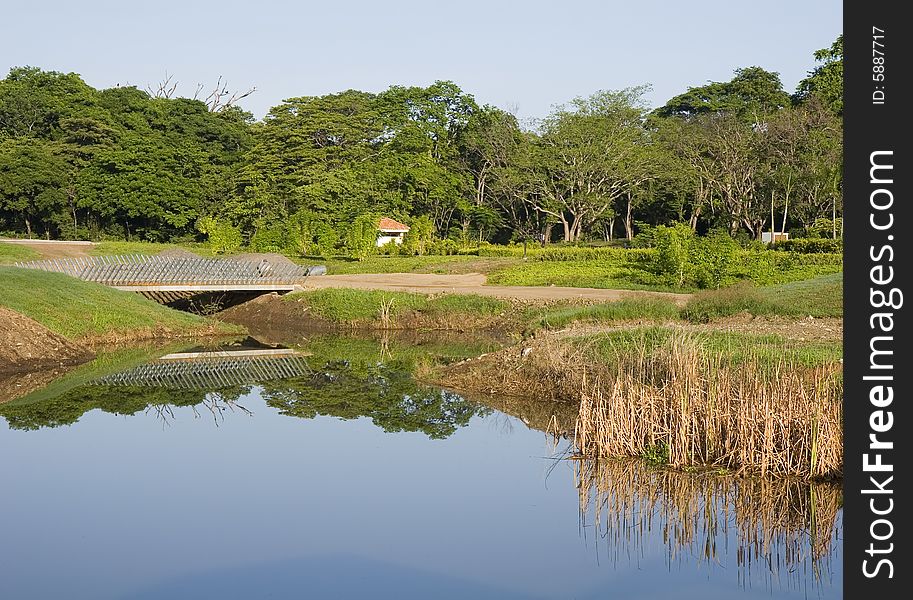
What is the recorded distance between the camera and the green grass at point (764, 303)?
885 inches

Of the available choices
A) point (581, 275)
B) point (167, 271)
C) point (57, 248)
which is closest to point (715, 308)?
point (581, 275)

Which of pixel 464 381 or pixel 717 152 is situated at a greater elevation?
pixel 717 152

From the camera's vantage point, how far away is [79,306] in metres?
25.0

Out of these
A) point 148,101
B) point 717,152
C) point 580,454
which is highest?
point 148,101

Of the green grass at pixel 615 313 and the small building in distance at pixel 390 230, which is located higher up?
the small building in distance at pixel 390 230

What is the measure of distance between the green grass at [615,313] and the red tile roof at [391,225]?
109ft

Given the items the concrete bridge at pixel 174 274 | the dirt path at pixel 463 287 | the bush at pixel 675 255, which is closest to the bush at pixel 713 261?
the bush at pixel 675 255

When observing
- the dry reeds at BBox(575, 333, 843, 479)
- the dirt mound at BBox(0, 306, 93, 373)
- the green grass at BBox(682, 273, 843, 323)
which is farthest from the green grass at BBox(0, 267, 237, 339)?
the dry reeds at BBox(575, 333, 843, 479)

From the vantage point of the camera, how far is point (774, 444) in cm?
1128

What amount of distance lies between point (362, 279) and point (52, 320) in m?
14.4

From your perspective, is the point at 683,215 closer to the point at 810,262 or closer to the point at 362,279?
the point at 810,262

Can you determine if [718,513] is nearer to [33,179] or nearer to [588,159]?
[588,159]

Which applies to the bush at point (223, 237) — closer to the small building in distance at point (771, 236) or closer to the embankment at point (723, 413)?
the small building in distance at point (771, 236)
